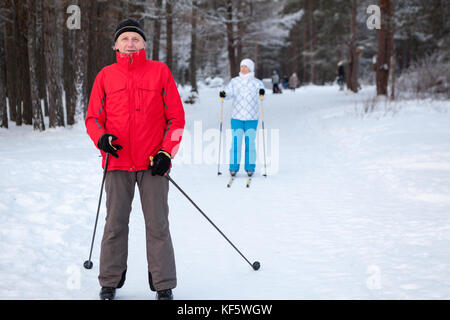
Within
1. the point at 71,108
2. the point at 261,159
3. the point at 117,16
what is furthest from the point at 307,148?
the point at 117,16

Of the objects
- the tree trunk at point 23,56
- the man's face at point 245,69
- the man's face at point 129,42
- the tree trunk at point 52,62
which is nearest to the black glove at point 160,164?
the man's face at point 129,42

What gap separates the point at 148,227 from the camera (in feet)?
11.0

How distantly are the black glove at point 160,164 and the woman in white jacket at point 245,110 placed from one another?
492 centimetres

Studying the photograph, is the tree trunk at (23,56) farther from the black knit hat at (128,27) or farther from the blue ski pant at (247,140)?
the black knit hat at (128,27)

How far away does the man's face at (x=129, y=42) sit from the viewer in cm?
323

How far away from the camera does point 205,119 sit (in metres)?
17.8

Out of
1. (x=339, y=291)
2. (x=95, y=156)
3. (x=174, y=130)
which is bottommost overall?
(x=339, y=291)

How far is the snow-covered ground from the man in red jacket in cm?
47

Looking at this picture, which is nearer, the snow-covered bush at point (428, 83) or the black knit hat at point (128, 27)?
the black knit hat at point (128, 27)

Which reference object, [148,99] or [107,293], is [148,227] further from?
[148,99]

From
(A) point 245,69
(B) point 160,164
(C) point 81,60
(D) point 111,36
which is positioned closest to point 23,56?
(C) point 81,60

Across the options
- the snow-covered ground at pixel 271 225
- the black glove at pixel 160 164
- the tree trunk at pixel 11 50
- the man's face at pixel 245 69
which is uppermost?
the tree trunk at pixel 11 50

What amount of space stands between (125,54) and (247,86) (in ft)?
16.6
